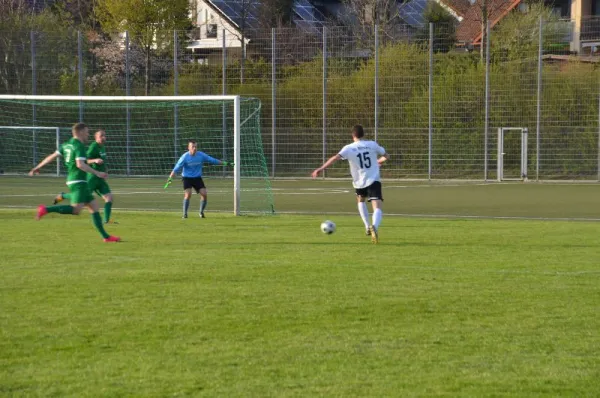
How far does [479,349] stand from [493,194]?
889 inches

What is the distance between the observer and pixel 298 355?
295 inches

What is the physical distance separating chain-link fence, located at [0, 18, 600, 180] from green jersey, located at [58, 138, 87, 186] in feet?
77.9

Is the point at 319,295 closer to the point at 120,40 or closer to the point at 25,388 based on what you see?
the point at 25,388

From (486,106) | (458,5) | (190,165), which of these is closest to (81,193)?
(190,165)

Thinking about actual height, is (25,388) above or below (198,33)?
below

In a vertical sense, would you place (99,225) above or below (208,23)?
below

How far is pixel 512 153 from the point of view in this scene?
37531 mm

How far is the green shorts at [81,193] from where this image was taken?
1553 centimetres

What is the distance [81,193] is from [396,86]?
2525 cm

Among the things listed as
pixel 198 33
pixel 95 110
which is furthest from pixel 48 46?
pixel 198 33

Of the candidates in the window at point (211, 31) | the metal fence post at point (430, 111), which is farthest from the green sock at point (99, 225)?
the window at point (211, 31)

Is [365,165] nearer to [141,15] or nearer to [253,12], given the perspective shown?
[141,15]

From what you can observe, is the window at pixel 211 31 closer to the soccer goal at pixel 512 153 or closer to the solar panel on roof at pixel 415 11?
the solar panel on roof at pixel 415 11

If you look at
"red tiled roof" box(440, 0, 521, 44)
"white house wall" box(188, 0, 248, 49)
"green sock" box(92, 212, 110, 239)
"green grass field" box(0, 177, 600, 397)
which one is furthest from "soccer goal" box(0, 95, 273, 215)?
"white house wall" box(188, 0, 248, 49)
